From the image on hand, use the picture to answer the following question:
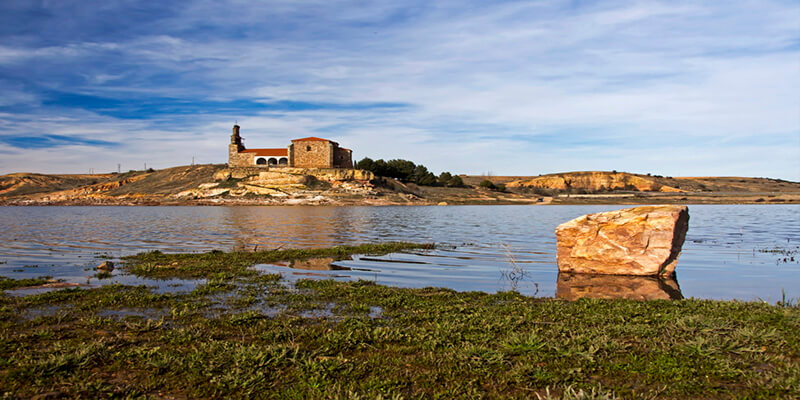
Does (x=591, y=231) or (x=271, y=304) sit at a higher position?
(x=591, y=231)

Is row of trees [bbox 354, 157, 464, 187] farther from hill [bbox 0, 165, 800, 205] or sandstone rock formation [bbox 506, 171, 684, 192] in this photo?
sandstone rock formation [bbox 506, 171, 684, 192]

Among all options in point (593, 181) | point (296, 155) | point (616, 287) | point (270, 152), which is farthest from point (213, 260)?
point (593, 181)

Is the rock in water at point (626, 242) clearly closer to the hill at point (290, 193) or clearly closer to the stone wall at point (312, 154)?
the hill at point (290, 193)

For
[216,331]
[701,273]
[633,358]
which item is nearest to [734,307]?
[633,358]

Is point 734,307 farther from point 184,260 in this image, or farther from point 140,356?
point 184,260

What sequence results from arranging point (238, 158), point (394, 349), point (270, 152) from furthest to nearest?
point (270, 152), point (238, 158), point (394, 349)

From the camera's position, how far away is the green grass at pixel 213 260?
1420cm

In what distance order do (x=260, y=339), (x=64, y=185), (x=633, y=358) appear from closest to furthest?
1. (x=633, y=358)
2. (x=260, y=339)
3. (x=64, y=185)

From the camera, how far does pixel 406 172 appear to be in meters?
124

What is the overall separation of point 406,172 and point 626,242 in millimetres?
109098

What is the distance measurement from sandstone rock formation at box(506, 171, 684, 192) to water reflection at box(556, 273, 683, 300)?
410 feet

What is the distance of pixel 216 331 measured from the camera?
24.8ft

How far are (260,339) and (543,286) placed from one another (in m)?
9.09

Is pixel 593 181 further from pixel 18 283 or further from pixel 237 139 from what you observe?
pixel 18 283
